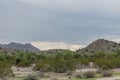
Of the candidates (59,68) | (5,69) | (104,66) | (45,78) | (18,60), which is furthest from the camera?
(18,60)

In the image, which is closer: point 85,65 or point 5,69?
point 5,69

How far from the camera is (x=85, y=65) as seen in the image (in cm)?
8631

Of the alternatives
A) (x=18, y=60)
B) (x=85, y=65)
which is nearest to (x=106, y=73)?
(x=85, y=65)

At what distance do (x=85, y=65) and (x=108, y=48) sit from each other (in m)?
108

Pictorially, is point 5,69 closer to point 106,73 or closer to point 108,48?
point 106,73

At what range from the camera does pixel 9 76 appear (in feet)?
191

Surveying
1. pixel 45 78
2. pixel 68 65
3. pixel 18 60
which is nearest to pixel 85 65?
pixel 68 65

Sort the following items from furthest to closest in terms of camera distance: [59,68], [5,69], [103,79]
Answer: [59,68] → [5,69] → [103,79]

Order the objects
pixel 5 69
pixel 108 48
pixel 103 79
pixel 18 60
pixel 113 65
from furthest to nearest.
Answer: pixel 108 48 < pixel 18 60 < pixel 113 65 < pixel 5 69 < pixel 103 79

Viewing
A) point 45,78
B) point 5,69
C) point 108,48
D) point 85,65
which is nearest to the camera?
point 45,78

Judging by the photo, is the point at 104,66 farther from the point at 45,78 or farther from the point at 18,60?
the point at 18,60

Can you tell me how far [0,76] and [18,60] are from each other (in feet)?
164

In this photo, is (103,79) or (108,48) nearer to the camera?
(103,79)

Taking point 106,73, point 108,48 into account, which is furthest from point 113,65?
point 108,48
